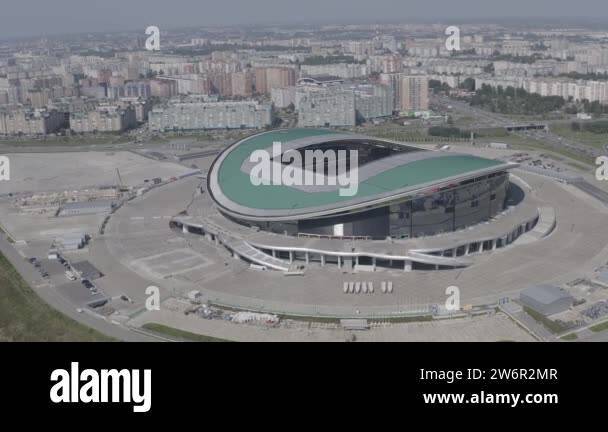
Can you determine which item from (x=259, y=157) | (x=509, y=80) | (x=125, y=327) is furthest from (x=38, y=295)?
(x=509, y=80)

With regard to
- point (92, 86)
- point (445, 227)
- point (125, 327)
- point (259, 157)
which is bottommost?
point (125, 327)

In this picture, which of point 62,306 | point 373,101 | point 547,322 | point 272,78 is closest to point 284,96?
point 272,78

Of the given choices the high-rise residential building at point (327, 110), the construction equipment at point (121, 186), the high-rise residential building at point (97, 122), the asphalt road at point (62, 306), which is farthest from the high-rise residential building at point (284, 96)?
the asphalt road at point (62, 306)

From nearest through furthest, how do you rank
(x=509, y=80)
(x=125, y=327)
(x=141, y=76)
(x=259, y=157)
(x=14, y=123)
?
(x=125, y=327)
(x=259, y=157)
(x=14, y=123)
(x=509, y=80)
(x=141, y=76)

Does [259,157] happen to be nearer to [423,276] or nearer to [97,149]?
[423,276]

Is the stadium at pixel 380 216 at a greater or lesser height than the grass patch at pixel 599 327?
greater

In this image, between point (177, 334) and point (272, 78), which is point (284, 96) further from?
point (177, 334)

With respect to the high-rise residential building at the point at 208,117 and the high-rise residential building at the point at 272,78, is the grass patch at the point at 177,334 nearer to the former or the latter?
the high-rise residential building at the point at 208,117
